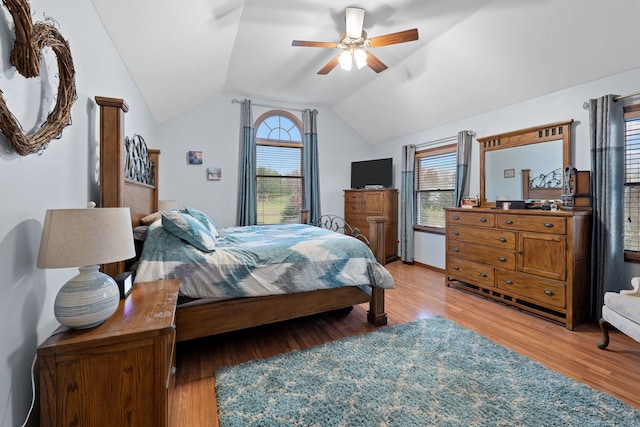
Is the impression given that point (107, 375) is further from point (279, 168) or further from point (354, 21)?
point (279, 168)

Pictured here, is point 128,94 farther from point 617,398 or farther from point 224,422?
point 617,398

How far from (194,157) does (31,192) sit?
→ 141 inches

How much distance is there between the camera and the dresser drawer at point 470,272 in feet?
10.6

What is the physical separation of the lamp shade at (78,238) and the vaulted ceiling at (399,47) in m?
1.49

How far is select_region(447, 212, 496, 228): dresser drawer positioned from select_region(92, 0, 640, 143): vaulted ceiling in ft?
4.90

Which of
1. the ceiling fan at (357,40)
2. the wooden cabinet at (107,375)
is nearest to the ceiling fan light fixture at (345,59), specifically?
the ceiling fan at (357,40)

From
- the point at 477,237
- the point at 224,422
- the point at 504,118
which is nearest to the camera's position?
the point at 224,422

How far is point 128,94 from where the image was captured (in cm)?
250

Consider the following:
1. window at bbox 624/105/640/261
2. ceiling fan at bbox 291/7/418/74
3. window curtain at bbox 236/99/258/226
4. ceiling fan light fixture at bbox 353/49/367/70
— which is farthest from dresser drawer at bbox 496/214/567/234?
window curtain at bbox 236/99/258/226

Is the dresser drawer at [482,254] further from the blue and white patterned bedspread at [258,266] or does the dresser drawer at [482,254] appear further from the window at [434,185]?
the blue and white patterned bedspread at [258,266]

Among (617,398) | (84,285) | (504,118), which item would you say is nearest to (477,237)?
(504,118)

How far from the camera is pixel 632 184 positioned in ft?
8.45

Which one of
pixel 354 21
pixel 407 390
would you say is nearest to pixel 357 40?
pixel 354 21

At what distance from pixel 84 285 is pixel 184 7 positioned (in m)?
2.09
